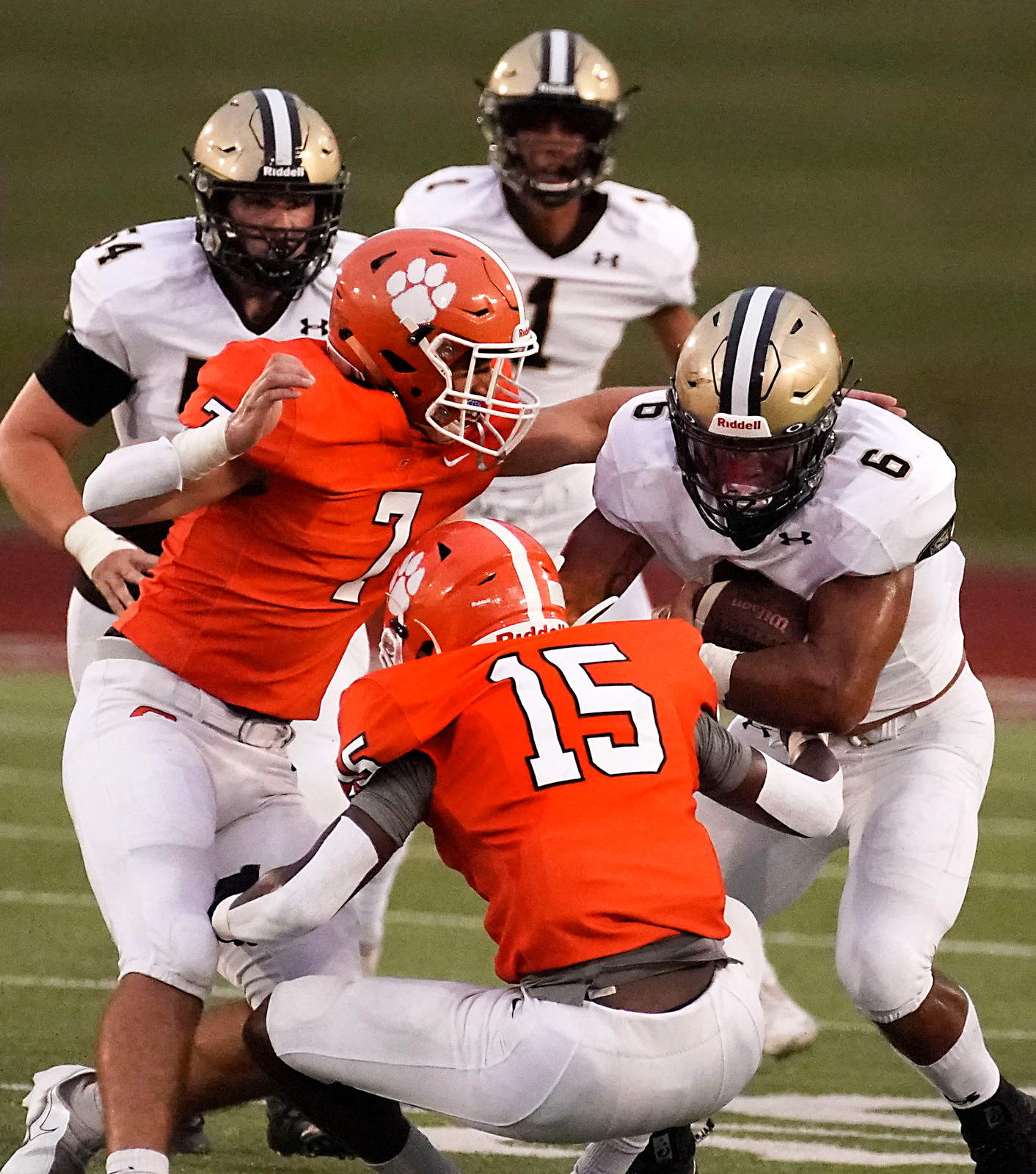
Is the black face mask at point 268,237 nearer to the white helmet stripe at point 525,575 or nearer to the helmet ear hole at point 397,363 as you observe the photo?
the helmet ear hole at point 397,363

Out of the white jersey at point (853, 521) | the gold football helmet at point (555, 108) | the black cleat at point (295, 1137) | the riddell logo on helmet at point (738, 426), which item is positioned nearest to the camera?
the riddell logo on helmet at point (738, 426)

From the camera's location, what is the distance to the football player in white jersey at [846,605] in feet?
11.4

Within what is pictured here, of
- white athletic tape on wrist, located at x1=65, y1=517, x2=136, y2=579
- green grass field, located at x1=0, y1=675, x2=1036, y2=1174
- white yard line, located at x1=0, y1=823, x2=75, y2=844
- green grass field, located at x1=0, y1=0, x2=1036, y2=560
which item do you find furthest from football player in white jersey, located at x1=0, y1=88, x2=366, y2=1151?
green grass field, located at x1=0, y1=0, x2=1036, y2=560

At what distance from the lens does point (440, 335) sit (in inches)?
133

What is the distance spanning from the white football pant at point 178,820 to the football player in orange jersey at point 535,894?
0.22 m

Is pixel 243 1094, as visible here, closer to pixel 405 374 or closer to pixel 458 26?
pixel 405 374

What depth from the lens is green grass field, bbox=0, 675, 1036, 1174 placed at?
3.86 meters

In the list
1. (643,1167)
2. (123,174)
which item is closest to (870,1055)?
(643,1167)

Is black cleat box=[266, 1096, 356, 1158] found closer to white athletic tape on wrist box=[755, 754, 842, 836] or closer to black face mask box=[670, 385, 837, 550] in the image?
white athletic tape on wrist box=[755, 754, 842, 836]

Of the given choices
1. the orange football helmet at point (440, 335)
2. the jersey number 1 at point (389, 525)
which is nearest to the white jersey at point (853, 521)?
the orange football helmet at point (440, 335)

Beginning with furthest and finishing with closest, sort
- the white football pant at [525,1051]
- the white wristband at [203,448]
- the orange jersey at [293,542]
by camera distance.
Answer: the orange jersey at [293,542]
the white wristband at [203,448]
the white football pant at [525,1051]

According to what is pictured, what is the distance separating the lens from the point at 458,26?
19.8 metres

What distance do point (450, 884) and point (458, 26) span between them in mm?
15306

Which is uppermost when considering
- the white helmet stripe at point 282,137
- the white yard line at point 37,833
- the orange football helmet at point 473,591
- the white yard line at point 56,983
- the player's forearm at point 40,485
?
the white helmet stripe at point 282,137
